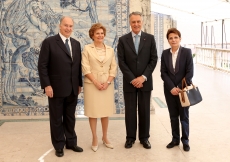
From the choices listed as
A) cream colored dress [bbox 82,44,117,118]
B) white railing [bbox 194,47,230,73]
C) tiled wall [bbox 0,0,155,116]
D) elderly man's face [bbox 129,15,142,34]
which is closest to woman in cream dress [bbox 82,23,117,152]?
cream colored dress [bbox 82,44,117,118]

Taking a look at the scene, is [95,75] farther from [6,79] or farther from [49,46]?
[6,79]

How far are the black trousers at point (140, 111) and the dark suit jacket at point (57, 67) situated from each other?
781 mm

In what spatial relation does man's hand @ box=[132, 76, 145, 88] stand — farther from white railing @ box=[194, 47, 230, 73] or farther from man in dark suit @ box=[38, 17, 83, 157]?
white railing @ box=[194, 47, 230, 73]

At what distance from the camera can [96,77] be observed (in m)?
3.94

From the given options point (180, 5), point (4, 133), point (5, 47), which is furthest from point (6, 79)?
point (180, 5)

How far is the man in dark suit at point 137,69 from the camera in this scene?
3984 millimetres

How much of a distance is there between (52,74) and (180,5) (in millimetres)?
10105

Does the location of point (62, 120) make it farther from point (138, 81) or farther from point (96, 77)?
point (138, 81)

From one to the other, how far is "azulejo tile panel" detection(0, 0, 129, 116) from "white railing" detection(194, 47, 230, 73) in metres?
6.69

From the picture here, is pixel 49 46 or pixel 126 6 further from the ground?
pixel 126 6

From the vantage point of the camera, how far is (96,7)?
565cm

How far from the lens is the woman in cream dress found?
12.8ft

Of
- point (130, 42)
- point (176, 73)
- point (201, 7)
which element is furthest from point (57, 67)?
point (201, 7)

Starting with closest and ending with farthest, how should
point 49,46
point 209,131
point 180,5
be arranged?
point 49,46
point 209,131
point 180,5
